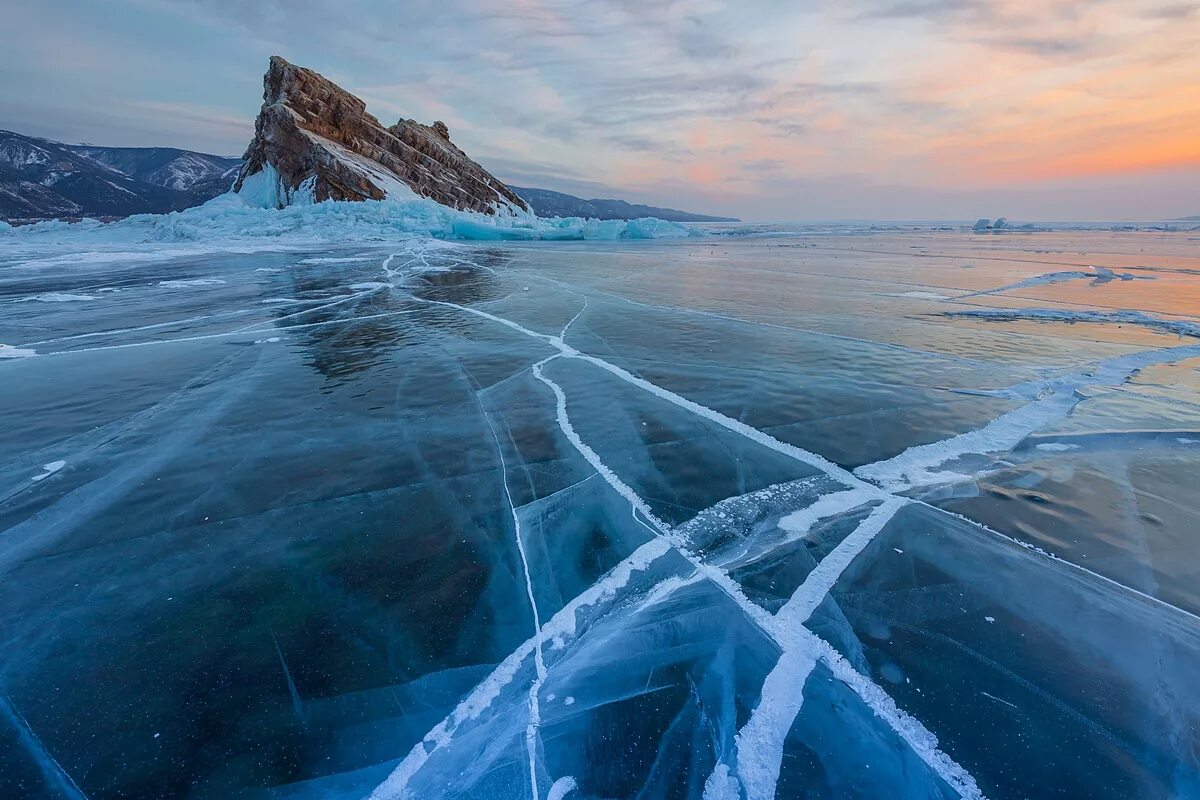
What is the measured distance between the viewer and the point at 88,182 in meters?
125

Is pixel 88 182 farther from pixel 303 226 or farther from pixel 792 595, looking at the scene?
pixel 792 595

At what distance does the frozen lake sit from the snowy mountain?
13301 centimetres

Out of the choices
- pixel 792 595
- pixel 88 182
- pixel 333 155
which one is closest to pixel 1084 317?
pixel 792 595

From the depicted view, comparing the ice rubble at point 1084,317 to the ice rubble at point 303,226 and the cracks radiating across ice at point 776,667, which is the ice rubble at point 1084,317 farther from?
the ice rubble at point 303,226

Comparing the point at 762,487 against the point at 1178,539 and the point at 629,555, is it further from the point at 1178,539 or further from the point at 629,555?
the point at 1178,539

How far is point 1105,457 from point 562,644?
4613 mm

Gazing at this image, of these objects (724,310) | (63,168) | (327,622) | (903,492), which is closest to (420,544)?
(327,622)

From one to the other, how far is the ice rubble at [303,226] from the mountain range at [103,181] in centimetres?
4507

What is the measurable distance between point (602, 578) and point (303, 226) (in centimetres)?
4117

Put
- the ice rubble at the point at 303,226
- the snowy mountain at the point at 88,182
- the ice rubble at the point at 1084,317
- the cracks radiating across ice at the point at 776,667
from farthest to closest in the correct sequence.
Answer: the snowy mountain at the point at 88,182 → the ice rubble at the point at 303,226 → the ice rubble at the point at 1084,317 → the cracks radiating across ice at the point at 776,667

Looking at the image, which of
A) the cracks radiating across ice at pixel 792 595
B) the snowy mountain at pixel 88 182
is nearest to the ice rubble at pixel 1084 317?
the cracks radiating across ice at pixel 792 595

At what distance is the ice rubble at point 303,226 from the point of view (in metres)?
33.0

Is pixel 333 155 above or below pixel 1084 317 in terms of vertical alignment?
above

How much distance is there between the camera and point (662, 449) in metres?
4.47
